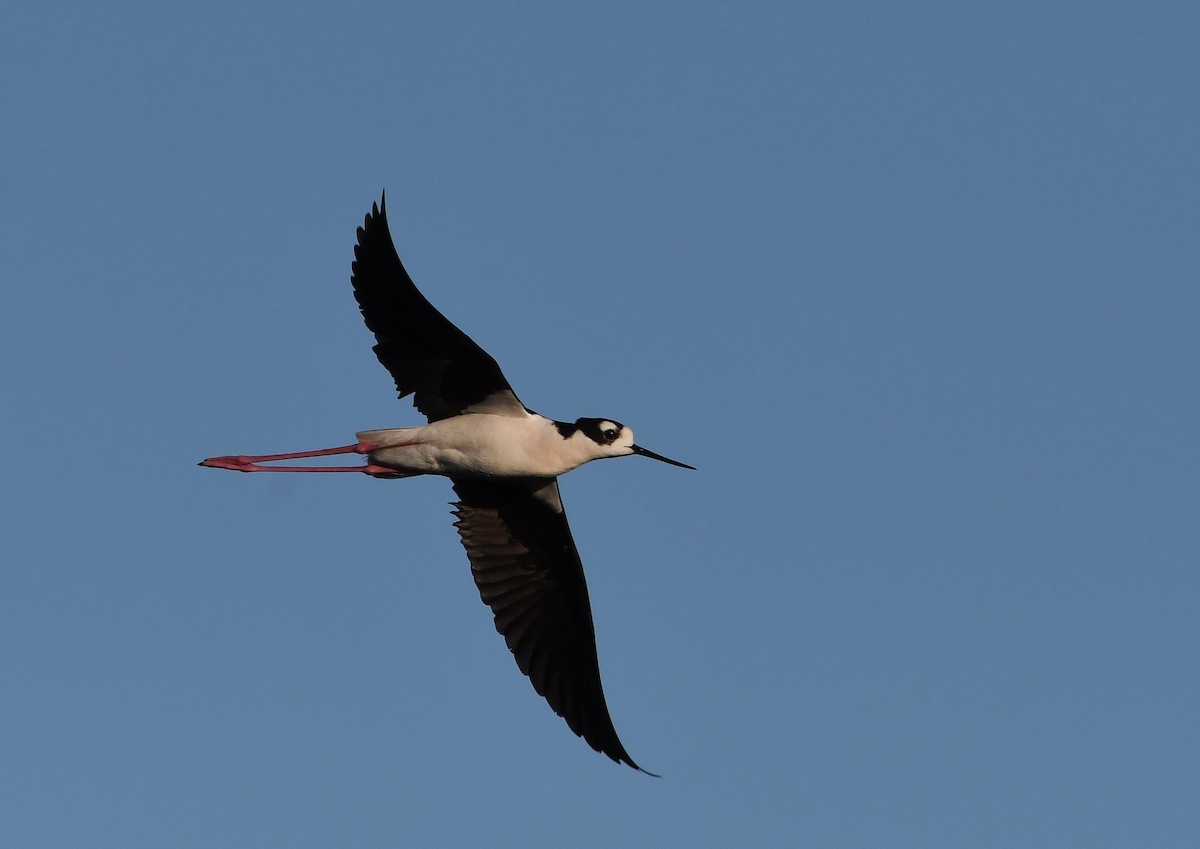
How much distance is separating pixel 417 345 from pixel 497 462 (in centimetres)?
102

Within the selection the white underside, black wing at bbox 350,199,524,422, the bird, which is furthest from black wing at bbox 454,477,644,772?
black wing at bbox 350,199,524,422

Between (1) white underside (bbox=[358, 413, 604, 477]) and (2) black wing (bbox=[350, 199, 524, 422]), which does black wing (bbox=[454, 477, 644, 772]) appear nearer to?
(1) white underside (bbox=[358, 413, 604, 477])

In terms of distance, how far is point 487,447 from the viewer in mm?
12141

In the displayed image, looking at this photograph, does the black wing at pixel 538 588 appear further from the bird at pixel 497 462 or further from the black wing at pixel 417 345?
the black wing at pixel 417 345

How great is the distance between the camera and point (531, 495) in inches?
511

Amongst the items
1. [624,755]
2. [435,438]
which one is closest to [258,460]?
[435,438]

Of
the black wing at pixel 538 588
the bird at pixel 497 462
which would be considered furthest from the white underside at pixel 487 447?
the black wing at pixel 538 588

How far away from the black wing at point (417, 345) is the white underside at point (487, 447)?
15cm

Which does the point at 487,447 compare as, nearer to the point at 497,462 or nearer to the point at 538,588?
the point at 497,462

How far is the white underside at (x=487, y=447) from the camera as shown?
12.2 metres

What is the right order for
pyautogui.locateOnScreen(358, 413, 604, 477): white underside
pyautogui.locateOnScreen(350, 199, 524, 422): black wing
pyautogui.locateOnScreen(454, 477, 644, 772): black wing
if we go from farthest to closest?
pyautogui.locateOnScreen(454, 477, 644, 772): black wing → pyautogui.locateOnScreen(358, 413, 604, 477): white underside → pyautogui.locateOnScreen(350, 199, 524, 422): black wing

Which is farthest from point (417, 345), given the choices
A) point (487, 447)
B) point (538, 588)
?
point (538, 588)

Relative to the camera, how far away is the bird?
471 inches

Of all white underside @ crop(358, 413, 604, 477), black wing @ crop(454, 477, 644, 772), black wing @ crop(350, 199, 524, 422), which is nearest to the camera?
black wing @ crop(350, 199, 524, 422)
